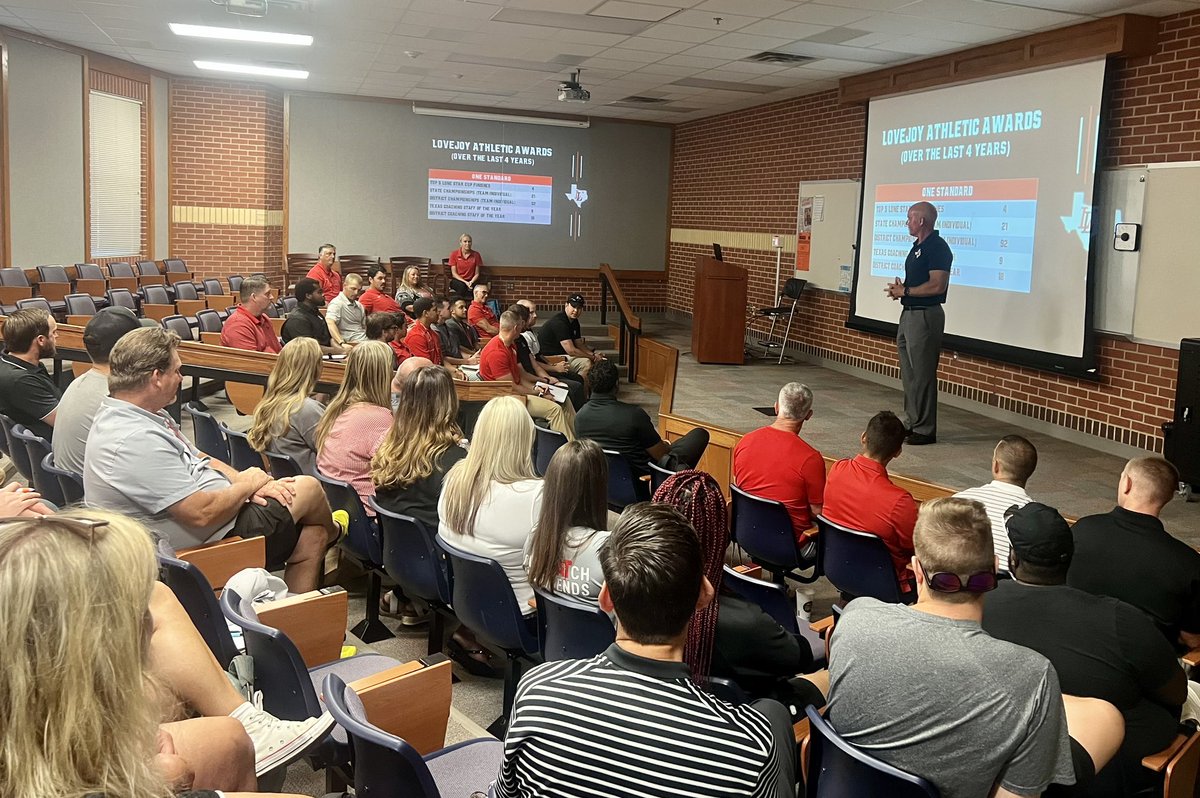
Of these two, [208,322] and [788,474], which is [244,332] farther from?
[788,474]

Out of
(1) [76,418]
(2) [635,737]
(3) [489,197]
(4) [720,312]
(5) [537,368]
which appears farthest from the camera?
(3) [489,197]

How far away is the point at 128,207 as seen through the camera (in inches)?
507

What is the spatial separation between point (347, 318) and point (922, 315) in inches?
207

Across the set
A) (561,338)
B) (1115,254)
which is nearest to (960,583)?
(1115,254)

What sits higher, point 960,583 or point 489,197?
point 489,197

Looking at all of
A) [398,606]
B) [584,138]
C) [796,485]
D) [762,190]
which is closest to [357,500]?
[398,606]

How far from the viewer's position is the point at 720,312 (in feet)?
37.6

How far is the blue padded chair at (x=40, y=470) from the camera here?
388cm

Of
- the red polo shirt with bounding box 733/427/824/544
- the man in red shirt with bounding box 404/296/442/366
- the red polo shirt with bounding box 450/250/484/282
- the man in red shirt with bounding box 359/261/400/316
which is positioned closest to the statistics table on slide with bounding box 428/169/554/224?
the red polo shirt with bounding box 450/250/484/282

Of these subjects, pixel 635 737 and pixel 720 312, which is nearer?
pixel 635 737

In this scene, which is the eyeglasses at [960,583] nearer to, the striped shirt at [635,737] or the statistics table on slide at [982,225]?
the striped shirt at [635,737]

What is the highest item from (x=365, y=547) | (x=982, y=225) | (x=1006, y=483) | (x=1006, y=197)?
(x=1006, y=197)

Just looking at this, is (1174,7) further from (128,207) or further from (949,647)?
(128,207)

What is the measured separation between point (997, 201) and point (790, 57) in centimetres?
258
